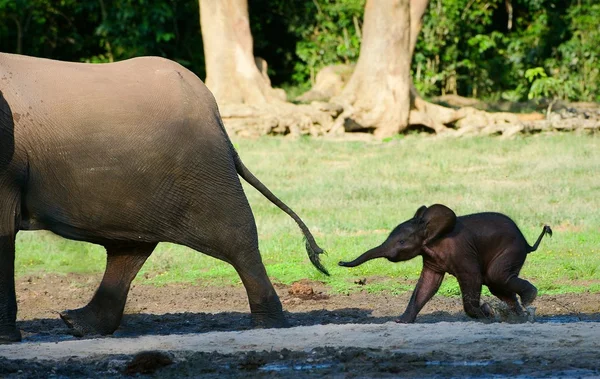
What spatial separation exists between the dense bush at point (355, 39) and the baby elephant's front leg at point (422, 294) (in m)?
17.2

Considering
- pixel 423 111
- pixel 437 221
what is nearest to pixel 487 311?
pixel 437 221

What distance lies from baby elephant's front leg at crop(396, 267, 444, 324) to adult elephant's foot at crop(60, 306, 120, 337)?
77.8 inches

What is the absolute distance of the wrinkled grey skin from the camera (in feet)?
24.7

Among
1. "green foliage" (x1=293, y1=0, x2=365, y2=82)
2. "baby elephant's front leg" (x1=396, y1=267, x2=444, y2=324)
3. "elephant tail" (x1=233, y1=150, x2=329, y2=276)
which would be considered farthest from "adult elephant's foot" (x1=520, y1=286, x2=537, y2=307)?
"green foliage" (x1=293, y1=0, x2=365, y2=82)

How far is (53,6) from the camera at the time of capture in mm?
25578

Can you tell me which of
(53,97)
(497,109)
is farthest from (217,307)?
(497,109)

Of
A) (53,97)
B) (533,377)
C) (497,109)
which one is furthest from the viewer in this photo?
(497,109)

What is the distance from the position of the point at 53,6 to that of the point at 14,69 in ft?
60.7

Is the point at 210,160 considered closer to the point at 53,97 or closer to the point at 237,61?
the point at 53,97

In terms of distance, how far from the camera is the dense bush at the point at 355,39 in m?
25.3

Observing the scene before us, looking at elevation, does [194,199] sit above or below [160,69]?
below

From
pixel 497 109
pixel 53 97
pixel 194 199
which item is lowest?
pixel 497 109

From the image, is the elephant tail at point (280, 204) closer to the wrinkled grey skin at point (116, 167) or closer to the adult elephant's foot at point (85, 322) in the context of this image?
the wrinkled grey skin at point (116, 167)

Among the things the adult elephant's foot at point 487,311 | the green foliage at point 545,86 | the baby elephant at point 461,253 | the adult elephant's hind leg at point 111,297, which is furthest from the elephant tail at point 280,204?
the green foliage at point 545,86
